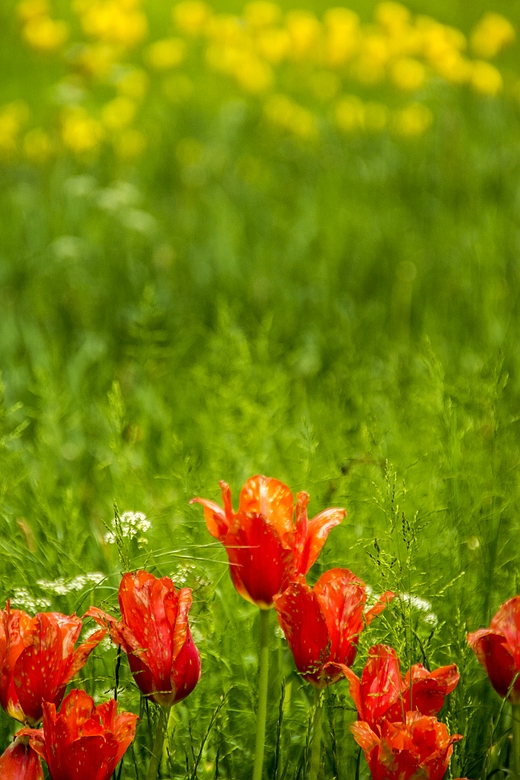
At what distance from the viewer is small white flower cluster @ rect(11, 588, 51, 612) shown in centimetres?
103

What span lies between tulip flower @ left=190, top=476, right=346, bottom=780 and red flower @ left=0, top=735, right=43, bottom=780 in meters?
0.20

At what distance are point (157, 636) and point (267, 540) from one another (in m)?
0.13

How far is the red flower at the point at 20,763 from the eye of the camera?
2.60 feet

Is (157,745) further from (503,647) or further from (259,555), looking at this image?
(503,647)

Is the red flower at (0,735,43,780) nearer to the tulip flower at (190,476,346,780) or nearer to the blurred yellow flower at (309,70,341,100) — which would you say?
the tulip flower at (190,476,346,780)

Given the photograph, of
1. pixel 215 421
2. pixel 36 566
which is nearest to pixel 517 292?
pixel 215 421

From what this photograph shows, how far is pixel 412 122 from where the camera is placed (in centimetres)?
442

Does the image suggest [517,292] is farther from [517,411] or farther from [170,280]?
[170,280]

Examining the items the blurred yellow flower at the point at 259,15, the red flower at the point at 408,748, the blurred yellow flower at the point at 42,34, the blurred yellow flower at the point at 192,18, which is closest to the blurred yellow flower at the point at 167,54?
the blurred yellow flower at the point at 192,18

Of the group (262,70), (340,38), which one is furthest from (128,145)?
(340,38)

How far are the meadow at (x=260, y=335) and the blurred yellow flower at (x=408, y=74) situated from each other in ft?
0.16

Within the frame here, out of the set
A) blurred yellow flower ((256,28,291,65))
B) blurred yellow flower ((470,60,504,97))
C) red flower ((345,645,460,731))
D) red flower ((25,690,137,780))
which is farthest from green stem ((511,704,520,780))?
blurred yellow flower ((256,28,291,65))

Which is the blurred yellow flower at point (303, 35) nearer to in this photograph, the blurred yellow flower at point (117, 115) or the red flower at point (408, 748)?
the blurred yellow flower at point (117, 115)

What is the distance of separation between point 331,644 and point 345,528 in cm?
57
